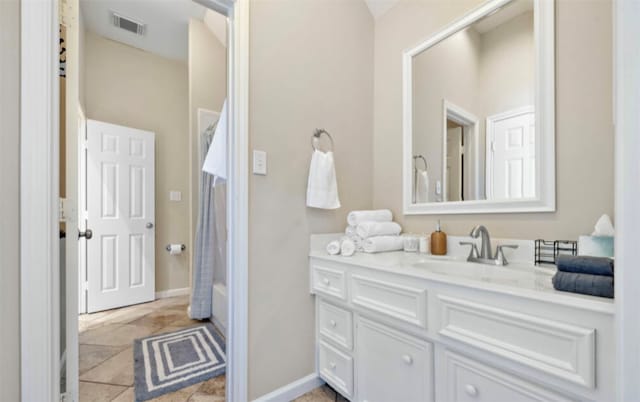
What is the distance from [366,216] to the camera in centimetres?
175

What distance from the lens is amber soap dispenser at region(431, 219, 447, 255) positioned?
1.57 metres

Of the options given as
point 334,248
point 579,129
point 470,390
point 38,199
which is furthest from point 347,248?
point 38,199

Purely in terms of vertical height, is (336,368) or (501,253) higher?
(501,253)

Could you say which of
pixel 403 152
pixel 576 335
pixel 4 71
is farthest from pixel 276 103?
pixel 576 335

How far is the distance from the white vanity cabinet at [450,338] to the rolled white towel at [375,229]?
0.19 meters

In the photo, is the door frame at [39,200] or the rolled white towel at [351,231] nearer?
the door frame at [39,200]

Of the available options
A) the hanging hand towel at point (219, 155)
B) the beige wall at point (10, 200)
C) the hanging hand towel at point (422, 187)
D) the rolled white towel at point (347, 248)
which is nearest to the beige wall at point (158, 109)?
the hanging hand towel at point (219, 155)

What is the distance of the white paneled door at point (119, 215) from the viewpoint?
284 centimetres

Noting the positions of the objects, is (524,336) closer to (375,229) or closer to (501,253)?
(501,253)

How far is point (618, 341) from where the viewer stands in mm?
600

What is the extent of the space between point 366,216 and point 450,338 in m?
0.85

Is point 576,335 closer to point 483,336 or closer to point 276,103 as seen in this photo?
point 483,336

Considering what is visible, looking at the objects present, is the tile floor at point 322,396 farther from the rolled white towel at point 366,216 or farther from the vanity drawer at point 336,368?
the rolled white towel at point 366,216

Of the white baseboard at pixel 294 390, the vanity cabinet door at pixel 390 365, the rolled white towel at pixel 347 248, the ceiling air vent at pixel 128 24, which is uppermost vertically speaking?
the ceiling air vent at pixel 128 24
